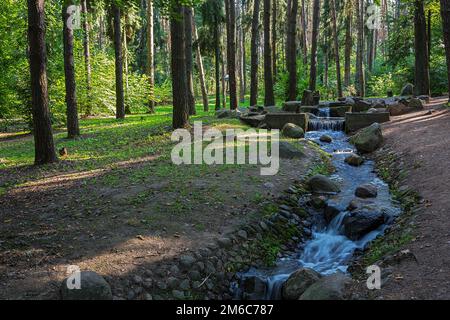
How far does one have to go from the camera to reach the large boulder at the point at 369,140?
13719 mm

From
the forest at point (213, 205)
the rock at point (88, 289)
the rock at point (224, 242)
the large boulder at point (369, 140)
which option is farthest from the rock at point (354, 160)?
the rock at point (88, 289)

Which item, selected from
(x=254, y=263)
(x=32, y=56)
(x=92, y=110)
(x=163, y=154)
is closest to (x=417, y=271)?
(x=254, y=263)

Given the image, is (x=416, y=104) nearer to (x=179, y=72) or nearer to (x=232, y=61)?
(x=232, y=61)

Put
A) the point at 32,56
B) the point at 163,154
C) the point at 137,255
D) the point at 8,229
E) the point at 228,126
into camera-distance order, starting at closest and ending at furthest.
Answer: the point at 137,255 → the point at 8,229 → the point at 32,56 → the point at 163,154 → the point at 228,126

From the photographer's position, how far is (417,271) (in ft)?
17.2

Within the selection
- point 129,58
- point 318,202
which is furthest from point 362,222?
point 129,58

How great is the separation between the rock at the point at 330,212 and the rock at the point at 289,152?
338 centimetres

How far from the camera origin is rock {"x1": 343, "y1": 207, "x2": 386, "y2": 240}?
773 cm

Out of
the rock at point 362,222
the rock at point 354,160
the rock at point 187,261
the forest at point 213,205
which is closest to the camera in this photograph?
the forest at point 213,205

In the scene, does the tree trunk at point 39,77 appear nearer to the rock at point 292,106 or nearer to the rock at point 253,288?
the rock at point 253,288

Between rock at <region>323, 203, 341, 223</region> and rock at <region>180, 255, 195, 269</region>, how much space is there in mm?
3557

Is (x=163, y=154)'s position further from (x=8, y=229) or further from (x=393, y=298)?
(x=393, y=298)

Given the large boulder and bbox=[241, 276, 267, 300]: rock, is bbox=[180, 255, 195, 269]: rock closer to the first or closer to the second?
bbox=[241, 276, 267, 300]: rock

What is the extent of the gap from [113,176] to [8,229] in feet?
10.2
